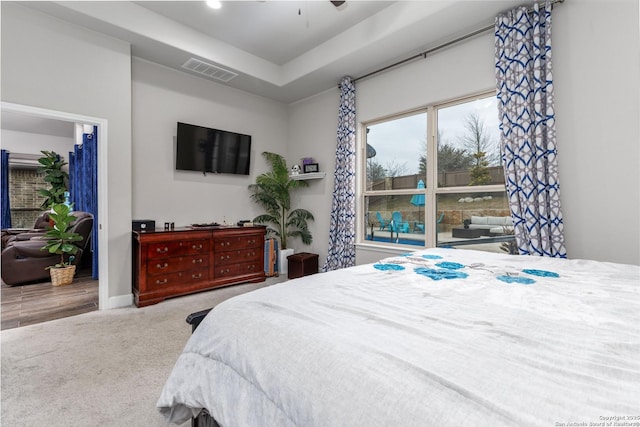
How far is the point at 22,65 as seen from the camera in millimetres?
2691

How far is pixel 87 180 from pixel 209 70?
2749 mm

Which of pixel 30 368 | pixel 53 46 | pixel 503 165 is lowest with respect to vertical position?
pixel 30 368

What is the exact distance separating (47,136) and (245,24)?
650cm

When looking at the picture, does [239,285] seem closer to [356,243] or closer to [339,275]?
[356,243]

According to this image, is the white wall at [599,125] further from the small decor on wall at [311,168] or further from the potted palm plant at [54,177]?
the potted palm plant at [54,177]

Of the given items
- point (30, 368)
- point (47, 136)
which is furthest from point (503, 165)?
point (47, 136)

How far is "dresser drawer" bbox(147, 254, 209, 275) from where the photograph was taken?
10.6 ft

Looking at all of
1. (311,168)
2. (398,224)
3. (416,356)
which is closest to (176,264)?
(311,168)

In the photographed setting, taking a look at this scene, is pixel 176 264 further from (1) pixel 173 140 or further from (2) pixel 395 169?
(2) pixel 395 169

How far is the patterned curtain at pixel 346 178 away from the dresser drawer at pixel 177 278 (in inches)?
71.4

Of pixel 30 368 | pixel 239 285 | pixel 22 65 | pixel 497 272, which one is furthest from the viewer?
pixel 239 285

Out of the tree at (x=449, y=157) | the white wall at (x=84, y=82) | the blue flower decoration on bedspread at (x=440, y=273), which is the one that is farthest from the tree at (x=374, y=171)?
the white wall at (x=84, y=82)

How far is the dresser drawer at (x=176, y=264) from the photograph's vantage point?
3229 mm

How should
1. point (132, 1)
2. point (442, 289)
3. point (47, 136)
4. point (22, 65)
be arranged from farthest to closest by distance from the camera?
point (47, 136) → point (132, 1) → point (22, 65) → point (442, 289)
